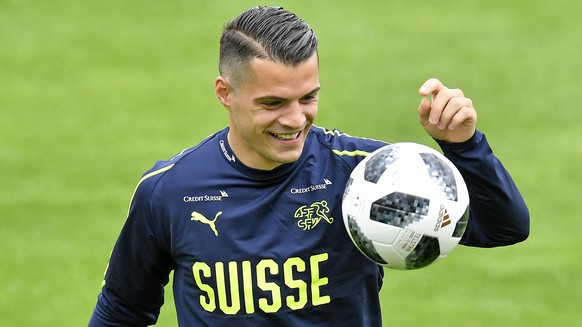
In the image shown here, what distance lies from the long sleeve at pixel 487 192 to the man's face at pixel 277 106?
63 cm

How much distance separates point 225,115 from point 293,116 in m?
9.37

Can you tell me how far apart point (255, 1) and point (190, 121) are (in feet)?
11.2

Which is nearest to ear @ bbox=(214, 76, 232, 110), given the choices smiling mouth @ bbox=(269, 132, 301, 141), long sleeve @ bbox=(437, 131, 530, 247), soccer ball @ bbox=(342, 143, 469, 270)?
smiling mouth @ bbox=(269, 132, 301, 141)

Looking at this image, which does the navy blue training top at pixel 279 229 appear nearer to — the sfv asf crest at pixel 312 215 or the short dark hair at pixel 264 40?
the sfv asf crest at pixel 312 215

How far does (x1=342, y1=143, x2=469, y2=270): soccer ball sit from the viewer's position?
16.4ft

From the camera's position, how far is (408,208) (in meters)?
4.99

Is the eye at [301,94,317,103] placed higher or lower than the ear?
lower

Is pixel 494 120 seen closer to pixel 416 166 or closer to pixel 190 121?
pixel 190 121

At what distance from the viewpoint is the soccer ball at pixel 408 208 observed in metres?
4.99

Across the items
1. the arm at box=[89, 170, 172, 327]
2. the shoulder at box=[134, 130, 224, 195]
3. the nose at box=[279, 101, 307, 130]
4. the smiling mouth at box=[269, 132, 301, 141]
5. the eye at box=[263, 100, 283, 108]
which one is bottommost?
the arm at box=[89, 170, 172, 327]

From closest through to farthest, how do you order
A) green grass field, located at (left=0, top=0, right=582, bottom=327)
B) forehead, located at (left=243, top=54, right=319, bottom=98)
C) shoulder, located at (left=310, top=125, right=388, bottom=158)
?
forehead, located at (left=243, top=54, right=319, bottom=98) → shoulder, located at (left=310, top=125, right=388, bottom=158) → green grass field, located at (left=0, top=0, right=582, bottom=327)

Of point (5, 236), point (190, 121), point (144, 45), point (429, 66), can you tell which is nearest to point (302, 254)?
point (5, 236)

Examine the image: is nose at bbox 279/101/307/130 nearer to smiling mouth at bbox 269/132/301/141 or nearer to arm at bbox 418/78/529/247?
smiling mouth at bbox 269/132/301/141

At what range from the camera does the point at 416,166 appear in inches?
199
